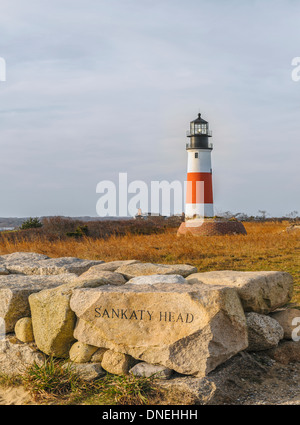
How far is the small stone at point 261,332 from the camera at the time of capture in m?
5.08

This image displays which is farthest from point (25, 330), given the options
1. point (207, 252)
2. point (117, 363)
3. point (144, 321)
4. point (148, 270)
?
point (207, 252)

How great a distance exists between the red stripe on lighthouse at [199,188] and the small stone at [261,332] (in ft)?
65.3

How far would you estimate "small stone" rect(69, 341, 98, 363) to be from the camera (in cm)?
495

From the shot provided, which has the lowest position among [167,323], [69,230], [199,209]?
[167,323]

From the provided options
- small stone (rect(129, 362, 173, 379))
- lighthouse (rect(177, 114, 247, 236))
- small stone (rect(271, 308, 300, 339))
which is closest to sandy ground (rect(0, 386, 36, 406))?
small stone (rect(129, 362, 173, 379))

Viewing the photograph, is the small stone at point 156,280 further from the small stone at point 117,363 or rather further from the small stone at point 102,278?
the small stone at point 117,363

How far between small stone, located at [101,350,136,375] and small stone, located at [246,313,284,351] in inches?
54.7

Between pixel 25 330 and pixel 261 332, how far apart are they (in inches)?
109

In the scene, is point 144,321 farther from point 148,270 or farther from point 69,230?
point 69,230

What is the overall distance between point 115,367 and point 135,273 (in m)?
1.67

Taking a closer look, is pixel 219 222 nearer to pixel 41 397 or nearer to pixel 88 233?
pixel 88 233

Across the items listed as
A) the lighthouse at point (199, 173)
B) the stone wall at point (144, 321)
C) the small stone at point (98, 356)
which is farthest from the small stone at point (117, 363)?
the lighthouse at point (199, 173)

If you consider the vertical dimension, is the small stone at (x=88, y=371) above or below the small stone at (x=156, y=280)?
below

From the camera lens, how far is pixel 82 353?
195 inches
